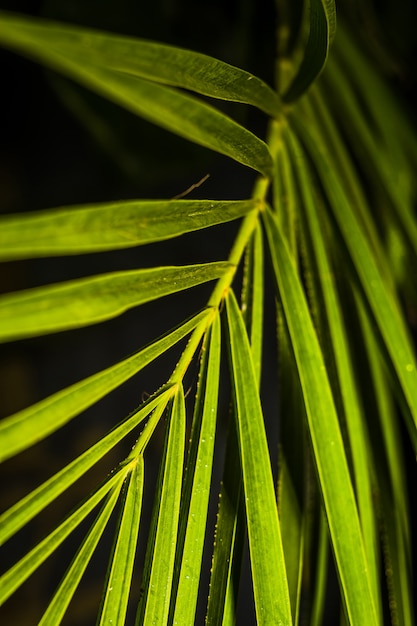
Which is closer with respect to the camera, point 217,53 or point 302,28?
point 302,28

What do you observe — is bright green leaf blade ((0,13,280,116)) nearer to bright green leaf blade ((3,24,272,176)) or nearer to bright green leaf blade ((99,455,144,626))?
bright green leaf blade ((3,24,272,176))

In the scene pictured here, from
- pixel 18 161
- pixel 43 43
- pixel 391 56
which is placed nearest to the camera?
pixel 43 43

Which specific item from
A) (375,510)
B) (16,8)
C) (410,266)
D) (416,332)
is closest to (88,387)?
(375,510)

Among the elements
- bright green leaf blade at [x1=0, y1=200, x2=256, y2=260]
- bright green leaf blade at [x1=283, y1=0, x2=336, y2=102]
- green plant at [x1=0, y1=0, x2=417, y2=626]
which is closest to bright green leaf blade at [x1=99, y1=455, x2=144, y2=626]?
green plant at [x1=0, y1=0, x2=417, y2=626]

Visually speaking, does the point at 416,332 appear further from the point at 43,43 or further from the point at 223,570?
the point at 43,43

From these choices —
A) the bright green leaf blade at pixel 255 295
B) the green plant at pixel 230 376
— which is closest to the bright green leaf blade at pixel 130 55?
the green plant at pixel 230 376

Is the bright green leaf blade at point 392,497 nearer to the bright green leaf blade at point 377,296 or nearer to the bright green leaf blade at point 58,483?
the bright green leaf blade at point 377,296
